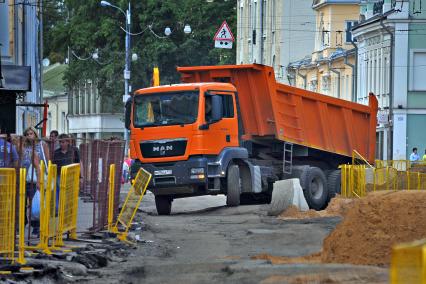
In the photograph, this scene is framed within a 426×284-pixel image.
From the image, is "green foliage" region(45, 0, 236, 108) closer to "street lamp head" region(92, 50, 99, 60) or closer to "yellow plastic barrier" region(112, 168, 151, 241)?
"street lamp head" region(92, 50, 99, 60)

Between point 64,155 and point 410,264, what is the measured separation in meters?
11.5

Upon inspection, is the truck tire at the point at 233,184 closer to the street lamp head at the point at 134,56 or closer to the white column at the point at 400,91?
the white column at the point at 400,91

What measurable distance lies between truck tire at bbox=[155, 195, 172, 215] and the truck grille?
118 centimetres

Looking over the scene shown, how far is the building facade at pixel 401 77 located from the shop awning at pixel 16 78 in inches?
1183

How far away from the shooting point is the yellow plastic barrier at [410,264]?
5.99m

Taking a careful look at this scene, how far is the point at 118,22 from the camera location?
77.5 metres

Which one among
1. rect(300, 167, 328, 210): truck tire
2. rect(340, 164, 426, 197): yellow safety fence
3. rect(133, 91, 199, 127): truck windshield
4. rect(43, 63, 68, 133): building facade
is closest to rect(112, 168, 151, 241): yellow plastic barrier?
rect(133, 91, 199, 127): truck windshield

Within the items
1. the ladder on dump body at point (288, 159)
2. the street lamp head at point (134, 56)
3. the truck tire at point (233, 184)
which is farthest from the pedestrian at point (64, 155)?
the street lamp head at point (134, 56)

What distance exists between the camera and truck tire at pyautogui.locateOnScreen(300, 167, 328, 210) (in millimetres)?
28906

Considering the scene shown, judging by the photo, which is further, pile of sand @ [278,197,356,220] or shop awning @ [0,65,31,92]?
pile of sand @ [278,197,356,220]

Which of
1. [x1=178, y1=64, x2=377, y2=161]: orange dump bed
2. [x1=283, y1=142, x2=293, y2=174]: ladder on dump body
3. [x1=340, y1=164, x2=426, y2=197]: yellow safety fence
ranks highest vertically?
[x1=178, y1=64, x2=377, y2=161]: orange dump bed

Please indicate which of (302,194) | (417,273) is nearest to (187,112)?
(302,194)

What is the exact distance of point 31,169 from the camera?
14.8 metres

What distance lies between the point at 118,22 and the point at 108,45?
67.0 inches
